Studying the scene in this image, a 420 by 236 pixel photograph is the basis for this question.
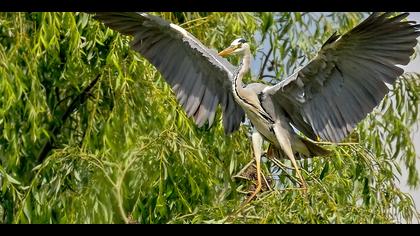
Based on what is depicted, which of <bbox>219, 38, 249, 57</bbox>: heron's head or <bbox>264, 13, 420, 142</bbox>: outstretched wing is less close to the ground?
<bbox>219, 38, 249, 57</bbox>: heron's head

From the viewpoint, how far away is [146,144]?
3951mm

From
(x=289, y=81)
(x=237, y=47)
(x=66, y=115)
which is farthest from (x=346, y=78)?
(x=66, y=115)

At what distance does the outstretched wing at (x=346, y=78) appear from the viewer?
3.98m

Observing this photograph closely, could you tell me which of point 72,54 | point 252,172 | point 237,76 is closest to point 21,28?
point 72,54

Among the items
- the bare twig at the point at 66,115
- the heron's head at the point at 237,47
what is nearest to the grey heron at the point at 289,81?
the heron's head at the point at 237,47

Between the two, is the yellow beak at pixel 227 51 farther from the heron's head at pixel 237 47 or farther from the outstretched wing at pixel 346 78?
the outstretched wing at pixel 346 78

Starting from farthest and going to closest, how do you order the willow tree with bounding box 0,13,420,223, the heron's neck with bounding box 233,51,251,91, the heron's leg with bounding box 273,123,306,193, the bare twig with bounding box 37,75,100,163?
the bare twig with bounding box 37,75,100,163
the heron's neck with bounding box 233,51,251,91
the heron's leg with bounding box 273,123,306,193
the willow tree with bounding box 0,13,420,223

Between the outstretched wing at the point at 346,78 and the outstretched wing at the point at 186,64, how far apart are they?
0.76 ft

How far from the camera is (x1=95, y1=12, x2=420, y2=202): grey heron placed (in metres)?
4.05

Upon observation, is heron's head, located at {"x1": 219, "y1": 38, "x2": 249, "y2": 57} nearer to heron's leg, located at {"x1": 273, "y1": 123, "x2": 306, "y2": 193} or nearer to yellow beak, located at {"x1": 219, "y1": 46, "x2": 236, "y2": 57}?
yellow beak, located at {"x1": 219, "y1": 46, "x2": 236, "y2": 57}

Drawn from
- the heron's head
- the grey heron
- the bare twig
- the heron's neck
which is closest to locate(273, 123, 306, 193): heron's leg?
the grey heron

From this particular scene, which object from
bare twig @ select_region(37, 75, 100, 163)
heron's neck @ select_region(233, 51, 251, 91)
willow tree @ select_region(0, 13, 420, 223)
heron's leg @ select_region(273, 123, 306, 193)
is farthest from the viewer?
bare twig @ select_region(37, 75, 100, 163)

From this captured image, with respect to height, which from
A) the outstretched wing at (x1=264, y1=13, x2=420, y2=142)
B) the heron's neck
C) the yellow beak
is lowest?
the outstretched wing at (x1=264, y1=13, x2=420, y2=142)
